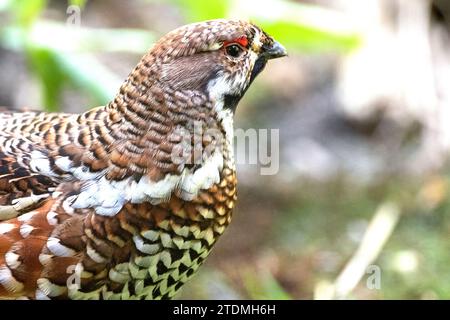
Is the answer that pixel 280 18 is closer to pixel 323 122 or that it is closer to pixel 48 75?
pixel 48 75

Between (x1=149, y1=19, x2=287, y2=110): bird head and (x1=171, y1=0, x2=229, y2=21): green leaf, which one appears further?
(x1=171, y1=0, x2=229, y2=21): green leaf

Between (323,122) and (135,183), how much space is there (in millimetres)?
2779

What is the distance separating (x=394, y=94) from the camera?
4.46m

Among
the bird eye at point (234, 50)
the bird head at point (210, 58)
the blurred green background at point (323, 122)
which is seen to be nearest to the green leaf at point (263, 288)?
the blurred green background at point (323, 122)

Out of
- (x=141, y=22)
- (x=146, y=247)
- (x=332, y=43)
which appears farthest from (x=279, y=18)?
(x=141, y=22)

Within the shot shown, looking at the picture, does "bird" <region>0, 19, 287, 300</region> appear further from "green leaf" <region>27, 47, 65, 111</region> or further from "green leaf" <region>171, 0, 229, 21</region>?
"green leaf" <region>27, 47, 65, 111</region>

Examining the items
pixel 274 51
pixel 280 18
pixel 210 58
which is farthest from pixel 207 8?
pixel 210 58

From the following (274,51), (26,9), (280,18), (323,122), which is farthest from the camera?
(323,122)

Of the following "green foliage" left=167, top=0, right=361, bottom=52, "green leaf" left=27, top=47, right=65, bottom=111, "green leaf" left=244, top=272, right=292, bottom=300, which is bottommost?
"green leaf" left=244, top=272, right=292, bottom=300

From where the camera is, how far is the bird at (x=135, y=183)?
206cm

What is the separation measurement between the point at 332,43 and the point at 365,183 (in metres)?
1.35

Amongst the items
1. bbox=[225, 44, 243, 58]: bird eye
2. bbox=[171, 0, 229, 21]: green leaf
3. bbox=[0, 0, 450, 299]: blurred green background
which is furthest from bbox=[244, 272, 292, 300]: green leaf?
bbox=[171, 0, 229, 21]: green leaf

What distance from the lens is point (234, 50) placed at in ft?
7.22

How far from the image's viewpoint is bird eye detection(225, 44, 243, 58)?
7.17 feet
